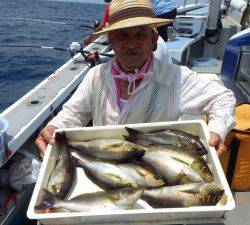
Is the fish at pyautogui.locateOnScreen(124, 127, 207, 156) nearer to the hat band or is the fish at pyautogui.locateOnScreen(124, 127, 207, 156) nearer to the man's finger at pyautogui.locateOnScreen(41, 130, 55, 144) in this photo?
the man's finger at pyautogui.locateOnScreen(41, 130, 55, 144)

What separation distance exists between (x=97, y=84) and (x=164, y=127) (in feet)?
1.90

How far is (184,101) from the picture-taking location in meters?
2.23

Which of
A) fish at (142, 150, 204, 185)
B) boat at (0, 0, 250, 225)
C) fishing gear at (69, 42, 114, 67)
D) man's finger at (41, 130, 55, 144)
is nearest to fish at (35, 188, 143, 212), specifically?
fish at (142, 150, 204, 185)

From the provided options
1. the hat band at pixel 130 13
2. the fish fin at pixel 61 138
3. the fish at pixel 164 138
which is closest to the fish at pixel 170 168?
the fish at pixel 164 138

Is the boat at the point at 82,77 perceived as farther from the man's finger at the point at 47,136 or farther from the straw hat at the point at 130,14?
the straw hat at the point at 130,14

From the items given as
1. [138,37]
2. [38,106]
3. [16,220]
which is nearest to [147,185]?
[138,37]

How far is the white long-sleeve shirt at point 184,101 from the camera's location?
2125mm

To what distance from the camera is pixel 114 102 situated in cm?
225

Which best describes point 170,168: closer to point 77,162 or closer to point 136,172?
point 136,172

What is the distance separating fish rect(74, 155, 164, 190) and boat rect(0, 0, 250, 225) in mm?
1022

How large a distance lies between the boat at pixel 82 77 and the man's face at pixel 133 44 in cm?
115

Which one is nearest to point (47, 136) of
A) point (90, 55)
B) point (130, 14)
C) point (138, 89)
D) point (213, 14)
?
point (138, 89)

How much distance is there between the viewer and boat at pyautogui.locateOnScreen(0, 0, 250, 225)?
290cm

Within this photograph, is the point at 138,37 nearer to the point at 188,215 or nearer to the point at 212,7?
the point at 188,215
